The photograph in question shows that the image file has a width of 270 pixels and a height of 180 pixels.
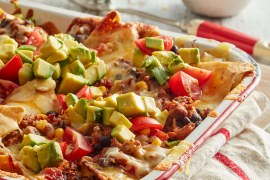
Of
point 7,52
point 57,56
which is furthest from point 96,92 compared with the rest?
point 7,52

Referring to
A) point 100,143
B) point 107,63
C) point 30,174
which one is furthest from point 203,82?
point 30,174

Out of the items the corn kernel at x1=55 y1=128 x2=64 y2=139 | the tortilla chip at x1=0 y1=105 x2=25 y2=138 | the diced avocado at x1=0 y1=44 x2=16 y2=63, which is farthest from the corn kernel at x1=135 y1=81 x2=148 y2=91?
the diced avocado at x1=0 y1=44 x2=16 y2=63

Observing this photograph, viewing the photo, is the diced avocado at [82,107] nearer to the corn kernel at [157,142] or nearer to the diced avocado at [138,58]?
the corn kernel at [157,142]

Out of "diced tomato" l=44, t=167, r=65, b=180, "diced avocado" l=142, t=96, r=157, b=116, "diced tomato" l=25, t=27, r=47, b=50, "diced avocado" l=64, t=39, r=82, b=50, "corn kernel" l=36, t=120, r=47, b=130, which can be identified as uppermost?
"diced avocado" l=142, t=96, r=157, b=116

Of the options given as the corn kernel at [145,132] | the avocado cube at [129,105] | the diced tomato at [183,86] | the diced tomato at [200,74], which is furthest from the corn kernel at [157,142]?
the diced tomato at [200,74]

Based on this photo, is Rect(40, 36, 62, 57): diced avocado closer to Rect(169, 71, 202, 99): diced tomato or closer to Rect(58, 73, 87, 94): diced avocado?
Rect(58, 73, 87, 94): diced avocado
